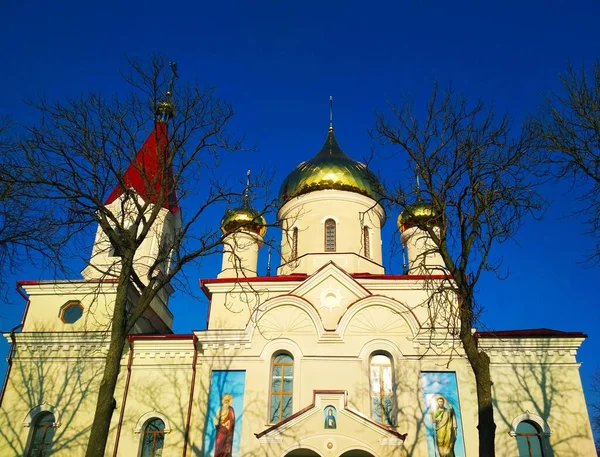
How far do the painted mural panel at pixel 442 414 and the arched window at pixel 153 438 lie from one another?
6921 millimetres

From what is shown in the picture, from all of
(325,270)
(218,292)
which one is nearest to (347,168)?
(325,270)

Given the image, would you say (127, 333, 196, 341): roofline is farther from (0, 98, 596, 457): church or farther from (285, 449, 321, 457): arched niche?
(285, 449, 321, 457): arched niche

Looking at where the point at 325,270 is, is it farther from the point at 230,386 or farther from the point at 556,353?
the point at 556,353

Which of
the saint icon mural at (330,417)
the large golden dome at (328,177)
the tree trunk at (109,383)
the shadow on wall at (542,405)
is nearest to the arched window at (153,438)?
the saint icon mural at (330,417)

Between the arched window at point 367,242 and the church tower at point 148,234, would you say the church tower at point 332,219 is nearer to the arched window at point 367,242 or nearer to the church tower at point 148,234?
the arched window at point 367,242

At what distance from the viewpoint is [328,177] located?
1905cm

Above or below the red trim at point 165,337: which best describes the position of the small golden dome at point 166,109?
above

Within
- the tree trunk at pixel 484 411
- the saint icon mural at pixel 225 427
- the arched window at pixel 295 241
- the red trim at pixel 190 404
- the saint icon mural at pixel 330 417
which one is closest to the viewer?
the tree trunk at pixel 484 411

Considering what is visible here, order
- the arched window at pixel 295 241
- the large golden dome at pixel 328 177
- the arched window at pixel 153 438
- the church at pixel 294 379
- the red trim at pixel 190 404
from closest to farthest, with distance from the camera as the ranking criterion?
the church at pixel 294 379
the red trim at pixel 190 404
the arched window at pixel 153 438
the arched window at pixel 295 241
the large golden dome at pixel 328 177

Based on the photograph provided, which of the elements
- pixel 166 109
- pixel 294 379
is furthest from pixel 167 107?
pixel 294 379

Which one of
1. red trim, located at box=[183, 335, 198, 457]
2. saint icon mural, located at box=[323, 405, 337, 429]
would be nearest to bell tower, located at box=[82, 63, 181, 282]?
red trim, located at box=[183, 335, 198, 457]

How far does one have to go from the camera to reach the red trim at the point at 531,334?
13898 millimetres

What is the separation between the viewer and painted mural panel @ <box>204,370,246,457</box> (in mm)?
13305

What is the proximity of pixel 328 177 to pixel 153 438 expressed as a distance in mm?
10148
